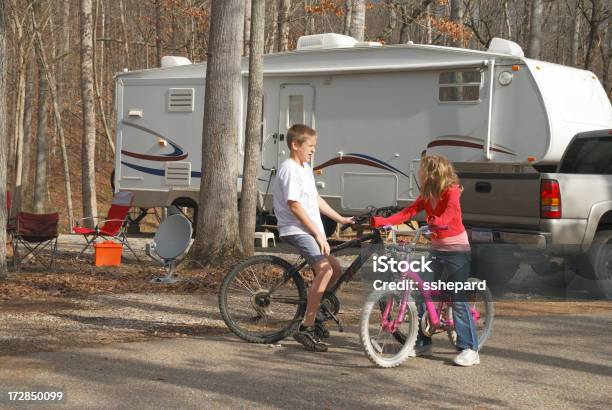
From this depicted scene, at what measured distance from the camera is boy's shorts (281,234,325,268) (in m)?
6.72

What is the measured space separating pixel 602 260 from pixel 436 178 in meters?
4.46

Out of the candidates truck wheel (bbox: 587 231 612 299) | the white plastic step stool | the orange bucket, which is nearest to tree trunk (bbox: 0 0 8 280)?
the orange bucket

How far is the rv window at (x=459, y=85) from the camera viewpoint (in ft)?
44.6

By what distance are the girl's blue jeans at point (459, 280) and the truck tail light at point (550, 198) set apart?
346 centimetres

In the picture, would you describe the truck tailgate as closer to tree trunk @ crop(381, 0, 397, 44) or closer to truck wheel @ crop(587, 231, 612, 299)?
truck wheel @ crop(587, 231, 612, 299)

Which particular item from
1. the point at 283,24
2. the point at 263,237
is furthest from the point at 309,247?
the point at 283,24

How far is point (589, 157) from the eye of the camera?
11086 millimetres

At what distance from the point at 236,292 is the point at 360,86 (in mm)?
8281

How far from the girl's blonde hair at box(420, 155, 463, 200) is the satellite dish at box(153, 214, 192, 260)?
4687 millimetres

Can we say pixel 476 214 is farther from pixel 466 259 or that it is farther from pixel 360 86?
pixel 360 86

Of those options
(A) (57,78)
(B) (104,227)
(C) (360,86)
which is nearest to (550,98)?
(C) (360,86)

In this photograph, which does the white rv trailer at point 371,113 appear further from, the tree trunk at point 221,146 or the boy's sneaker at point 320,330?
the boy's sneaker at point 320,330

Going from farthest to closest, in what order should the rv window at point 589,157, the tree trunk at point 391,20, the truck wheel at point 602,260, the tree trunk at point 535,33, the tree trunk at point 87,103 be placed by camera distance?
the tree trunk at point 391,20, the tree trunk at point 87,103, the tree trunk at point 535,33, the rv window at point 589,157, the truck wheel at point 602,260

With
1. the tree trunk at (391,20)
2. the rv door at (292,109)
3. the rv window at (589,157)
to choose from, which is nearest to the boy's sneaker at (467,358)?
the rv window at (589,157)
